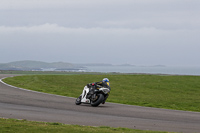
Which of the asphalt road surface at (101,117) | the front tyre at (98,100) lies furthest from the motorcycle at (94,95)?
the asphalt road surface at (101,117)

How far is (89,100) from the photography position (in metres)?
18.5

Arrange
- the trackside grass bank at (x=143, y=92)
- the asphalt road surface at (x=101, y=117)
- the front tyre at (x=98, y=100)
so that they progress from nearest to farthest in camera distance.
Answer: the asphalt road surface at (x=101, y=117), the front tyre at (x=98, y=100), the trackside grass bank at (x=143, y=92)

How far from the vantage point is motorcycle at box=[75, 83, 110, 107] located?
18.0m

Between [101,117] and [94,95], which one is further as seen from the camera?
[94,95]

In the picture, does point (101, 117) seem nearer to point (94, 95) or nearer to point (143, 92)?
point (94, 95)

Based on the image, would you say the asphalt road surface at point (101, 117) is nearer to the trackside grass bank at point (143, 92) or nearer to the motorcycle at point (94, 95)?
the motorcycle at point (94, 95)

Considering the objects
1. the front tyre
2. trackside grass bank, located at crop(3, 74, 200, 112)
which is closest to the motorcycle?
the front tyre

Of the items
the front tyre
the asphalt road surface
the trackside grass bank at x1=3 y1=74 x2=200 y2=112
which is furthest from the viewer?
the trackside grass bank at x1=3 y1=74 x2=200 y2=112

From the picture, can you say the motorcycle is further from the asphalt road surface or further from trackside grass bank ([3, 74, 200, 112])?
trackside grass bank ([3, 74, 200, 112])

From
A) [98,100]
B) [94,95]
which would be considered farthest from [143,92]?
[98,100]

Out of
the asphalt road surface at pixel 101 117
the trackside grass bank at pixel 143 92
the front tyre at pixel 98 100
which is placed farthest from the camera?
the trackside grass bank at pixel 143 92

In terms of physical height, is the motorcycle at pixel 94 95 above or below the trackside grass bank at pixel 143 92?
above

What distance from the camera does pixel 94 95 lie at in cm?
1828

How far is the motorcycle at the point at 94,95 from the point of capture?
1795cm
